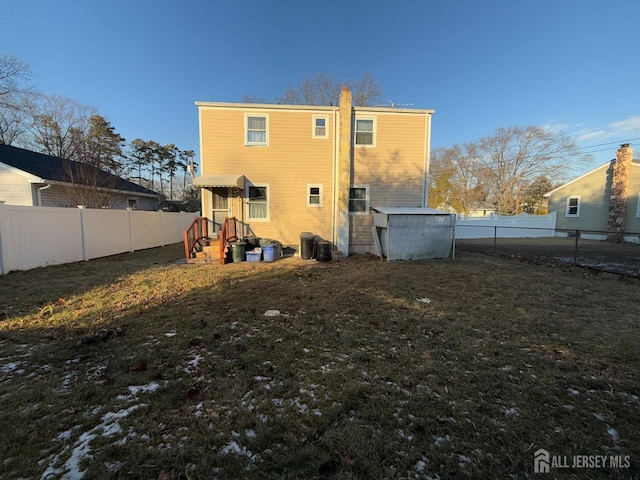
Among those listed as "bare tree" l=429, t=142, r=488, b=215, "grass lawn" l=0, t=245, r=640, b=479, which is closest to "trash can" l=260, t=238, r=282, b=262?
"grass lawn" l=0, t=245, r=640, b=479

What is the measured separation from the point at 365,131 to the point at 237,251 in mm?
6909

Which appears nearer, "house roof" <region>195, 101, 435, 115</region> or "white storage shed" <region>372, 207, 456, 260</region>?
"white storage shed" <region>372, 207, 456, 260</region>

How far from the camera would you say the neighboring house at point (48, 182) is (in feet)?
39.8

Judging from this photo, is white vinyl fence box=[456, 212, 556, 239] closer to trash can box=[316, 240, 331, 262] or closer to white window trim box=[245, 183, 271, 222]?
trash can box=[316, 240, 331, 262]

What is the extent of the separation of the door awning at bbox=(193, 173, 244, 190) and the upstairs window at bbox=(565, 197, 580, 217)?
22.5 m

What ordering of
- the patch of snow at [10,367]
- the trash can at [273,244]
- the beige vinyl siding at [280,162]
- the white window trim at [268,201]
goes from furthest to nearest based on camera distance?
the white window trim at [268,201] < the beige vinyl siding at [280,162] < the trash can at [273,244] < the patch of snow at [10,367]

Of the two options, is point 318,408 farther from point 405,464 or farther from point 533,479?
point 533,479

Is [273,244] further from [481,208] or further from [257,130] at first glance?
[481,208]

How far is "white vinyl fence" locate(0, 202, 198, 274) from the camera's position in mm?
6934

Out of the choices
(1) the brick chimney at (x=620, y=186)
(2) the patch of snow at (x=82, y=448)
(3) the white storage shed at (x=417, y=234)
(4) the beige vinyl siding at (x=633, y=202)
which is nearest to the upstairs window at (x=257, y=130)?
(3) the white storage shed at (x=417, y=234)

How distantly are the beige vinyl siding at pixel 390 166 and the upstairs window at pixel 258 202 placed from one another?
359cm

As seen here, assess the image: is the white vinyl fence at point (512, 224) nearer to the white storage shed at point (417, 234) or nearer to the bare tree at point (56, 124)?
the white storage shed at point (417, 234)

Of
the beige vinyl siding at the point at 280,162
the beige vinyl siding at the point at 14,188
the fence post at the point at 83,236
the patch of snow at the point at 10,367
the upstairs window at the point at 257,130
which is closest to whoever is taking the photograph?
the patch of snow at the point at 10,367

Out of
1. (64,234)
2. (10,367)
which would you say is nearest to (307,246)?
(64,234)
